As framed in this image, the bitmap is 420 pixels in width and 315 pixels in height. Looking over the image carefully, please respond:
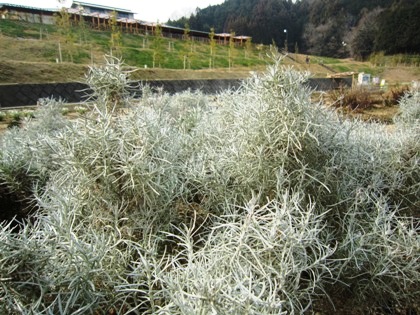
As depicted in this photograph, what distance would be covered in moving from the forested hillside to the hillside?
7.47 m

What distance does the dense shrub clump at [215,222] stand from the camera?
1.08 meters

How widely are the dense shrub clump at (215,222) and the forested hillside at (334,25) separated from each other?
56.8 metres

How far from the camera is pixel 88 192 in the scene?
1.55m

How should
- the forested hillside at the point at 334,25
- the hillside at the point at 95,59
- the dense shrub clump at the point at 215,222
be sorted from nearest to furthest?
the dense shrub clump at the point at 215,222, the hillside at the point at 95,59, the forested hillside at the point at 334,25

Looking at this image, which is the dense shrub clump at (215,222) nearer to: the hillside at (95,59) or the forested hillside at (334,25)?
the hillside at (95,59)

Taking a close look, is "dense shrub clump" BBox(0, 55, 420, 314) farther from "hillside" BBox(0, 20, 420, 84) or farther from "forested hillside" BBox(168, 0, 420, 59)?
"forested hillside" BBox(168, 0, 420, 59)

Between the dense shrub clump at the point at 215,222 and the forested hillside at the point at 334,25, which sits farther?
the forested hillside at the point at 334,25

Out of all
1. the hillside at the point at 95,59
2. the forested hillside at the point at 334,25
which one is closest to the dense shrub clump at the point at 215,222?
the hillside at the point at 95,59

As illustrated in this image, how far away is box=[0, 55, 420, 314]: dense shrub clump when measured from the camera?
1.08m

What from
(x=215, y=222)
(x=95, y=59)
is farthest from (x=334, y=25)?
(x=215, y=222)

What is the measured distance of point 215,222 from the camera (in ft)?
4.77

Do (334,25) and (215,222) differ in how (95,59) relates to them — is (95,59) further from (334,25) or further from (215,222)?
(334,25)

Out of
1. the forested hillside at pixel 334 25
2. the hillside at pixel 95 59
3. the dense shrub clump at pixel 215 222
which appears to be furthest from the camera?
the forested hillside at pixel 334 25

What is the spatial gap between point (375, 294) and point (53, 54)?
26453 millimetres
